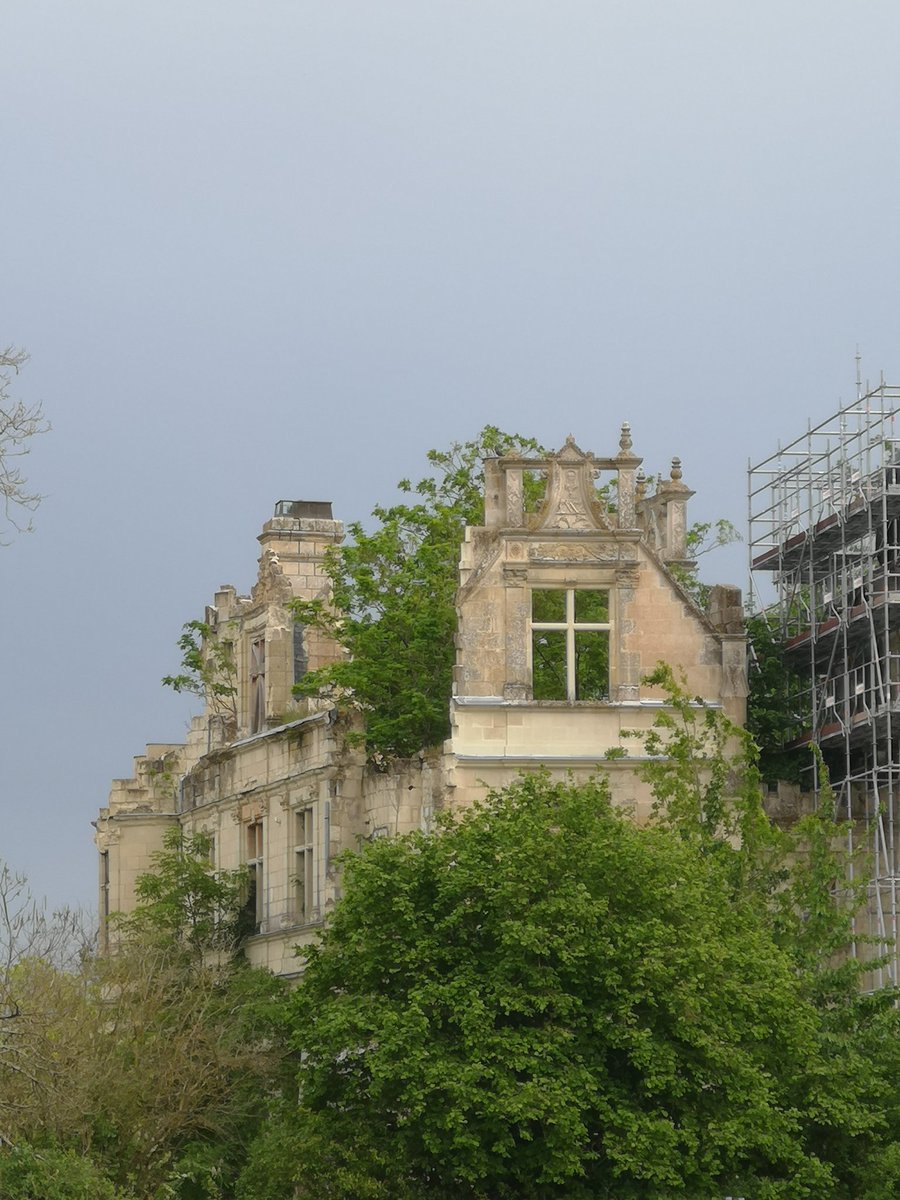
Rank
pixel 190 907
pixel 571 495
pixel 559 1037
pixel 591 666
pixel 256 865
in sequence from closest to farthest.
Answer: pixel 559 1037
pixel 571 495
pixel 591 666
pixel 190 907
pixel 256 865

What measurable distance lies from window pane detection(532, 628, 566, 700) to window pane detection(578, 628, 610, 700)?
1.41 ft

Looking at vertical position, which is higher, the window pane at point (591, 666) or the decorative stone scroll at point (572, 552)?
the decorative stone scroll at point (572, 552)

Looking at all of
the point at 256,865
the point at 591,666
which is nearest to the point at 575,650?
the point at 591,666

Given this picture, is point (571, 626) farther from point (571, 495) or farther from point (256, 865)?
point (256, 865)

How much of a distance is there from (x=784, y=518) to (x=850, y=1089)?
19100 mm

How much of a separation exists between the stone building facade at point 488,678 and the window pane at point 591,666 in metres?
0.04

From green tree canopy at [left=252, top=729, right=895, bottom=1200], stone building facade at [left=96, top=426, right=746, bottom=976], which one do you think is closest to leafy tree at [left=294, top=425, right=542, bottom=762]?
stone building facade at [left=96, top=426, right=746, bottom=976]

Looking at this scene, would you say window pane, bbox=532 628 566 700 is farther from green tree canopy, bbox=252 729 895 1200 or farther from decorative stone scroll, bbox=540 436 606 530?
green tree canopy, bbox=252 729 895 1200

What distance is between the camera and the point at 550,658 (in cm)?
6228

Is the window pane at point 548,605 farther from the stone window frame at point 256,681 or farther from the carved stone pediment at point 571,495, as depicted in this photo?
the stone window frame at point 256,681

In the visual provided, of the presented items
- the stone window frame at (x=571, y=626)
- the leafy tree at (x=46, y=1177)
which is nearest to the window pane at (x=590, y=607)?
the stone window frame at (x=571, y=626)

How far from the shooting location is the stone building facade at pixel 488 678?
56094 millimetres

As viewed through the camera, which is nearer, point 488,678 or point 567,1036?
point 567,1036

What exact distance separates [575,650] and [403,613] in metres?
4.27
